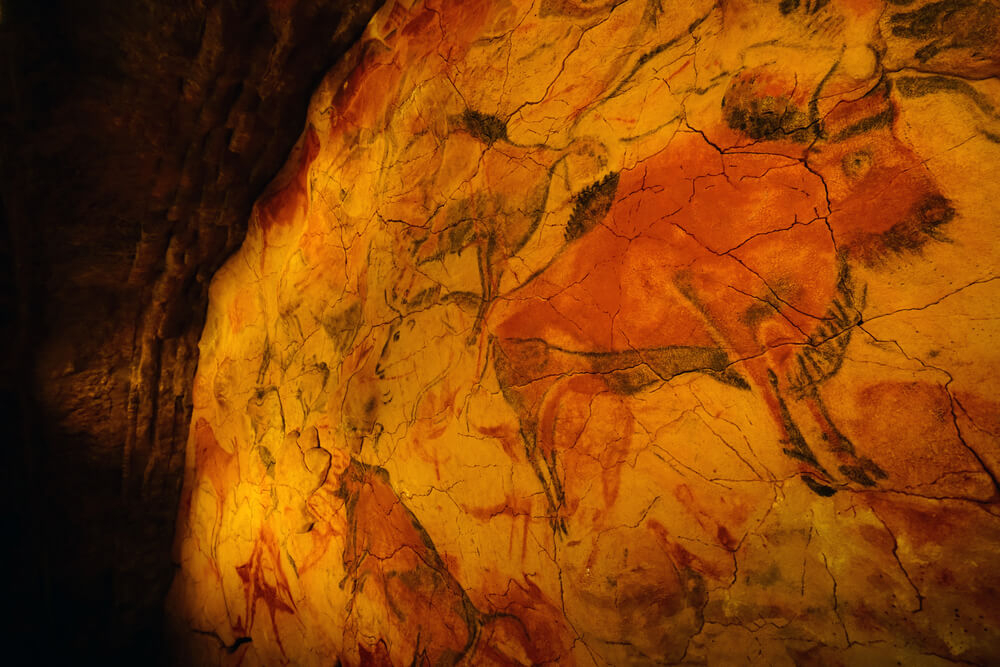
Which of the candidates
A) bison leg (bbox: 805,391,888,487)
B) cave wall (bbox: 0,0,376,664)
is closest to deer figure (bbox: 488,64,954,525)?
bison leg (bbox: 805,391,888,487)

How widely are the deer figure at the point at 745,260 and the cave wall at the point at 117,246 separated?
157 cm

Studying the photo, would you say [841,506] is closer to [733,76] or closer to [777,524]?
[777,524]

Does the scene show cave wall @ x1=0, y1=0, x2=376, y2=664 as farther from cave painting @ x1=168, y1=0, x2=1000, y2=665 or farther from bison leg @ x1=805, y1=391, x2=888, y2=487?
bison leg @ x1=805, y1=391, x2=888, y2=487

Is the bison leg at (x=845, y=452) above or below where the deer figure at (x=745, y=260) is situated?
below

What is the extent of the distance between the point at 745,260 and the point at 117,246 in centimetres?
274

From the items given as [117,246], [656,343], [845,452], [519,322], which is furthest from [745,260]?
[117,246]

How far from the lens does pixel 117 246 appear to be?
2117mm

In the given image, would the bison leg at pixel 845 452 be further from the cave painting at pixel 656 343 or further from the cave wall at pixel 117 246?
the cave wall at pixel 117 246

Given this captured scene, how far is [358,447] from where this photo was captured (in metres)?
1.69

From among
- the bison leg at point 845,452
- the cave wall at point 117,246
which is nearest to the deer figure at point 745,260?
the bison leg at point 845,452

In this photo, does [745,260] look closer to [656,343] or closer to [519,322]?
[656,343]

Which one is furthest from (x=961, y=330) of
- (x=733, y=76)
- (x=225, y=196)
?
(x=225, y=196)

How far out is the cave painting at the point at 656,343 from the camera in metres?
0.75

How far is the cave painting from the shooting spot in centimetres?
75
